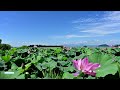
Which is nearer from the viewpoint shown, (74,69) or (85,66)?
(85,66)

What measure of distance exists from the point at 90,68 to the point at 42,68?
1.48 ft

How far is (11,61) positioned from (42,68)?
1.31 feet
